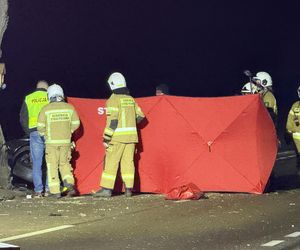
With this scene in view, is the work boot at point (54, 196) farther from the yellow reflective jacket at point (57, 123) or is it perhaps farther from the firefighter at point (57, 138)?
the yellow reflective jacket at point (57, 123)

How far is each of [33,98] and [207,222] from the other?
176 inches

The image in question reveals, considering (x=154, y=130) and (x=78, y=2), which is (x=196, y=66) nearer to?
(x=78, y=2)

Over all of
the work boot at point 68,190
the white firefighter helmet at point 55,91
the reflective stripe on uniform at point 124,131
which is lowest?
the work boot at point 68,190

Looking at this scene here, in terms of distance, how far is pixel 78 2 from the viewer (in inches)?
1041

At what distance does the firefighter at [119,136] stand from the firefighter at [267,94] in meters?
2.67

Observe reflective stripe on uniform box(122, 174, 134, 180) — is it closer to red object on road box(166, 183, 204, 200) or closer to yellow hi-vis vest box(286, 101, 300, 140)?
red object on road box(166, 183, 204, 200)

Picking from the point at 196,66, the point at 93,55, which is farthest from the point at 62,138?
the point at 196,66

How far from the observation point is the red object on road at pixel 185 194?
12742 millimetres

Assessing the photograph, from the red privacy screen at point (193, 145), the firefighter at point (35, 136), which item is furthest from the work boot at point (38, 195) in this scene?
the red privacy screen at point (193, 145)

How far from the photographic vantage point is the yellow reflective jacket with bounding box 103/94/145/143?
42.7ft

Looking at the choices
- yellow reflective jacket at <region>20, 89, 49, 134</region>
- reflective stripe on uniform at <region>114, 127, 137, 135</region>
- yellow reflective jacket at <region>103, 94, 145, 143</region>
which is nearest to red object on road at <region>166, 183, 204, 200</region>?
yellow reflective jacket at <region>103, 94, 145, 143</region>

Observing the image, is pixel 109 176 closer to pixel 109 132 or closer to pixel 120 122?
pixel 109 132

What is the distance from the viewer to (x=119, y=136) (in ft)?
42.7

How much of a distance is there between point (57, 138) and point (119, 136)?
1.01 metres
